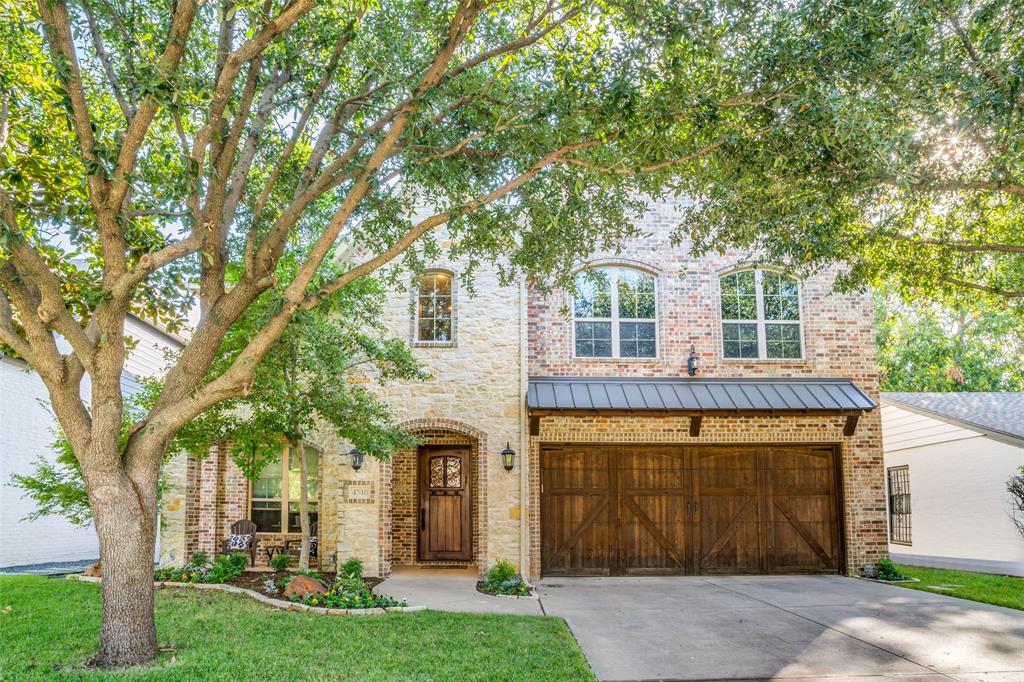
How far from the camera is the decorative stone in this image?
9.59 metres

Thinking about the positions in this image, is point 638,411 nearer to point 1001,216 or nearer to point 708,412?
point 708,412

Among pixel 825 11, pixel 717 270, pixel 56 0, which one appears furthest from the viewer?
pixel 717 270

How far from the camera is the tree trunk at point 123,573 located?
6.45m

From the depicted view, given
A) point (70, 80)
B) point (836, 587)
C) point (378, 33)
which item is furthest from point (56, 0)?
point (836, 587)

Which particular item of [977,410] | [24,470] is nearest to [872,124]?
[977,410]

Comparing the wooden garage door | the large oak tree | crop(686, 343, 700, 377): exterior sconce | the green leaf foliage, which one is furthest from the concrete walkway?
the green leaf foliage

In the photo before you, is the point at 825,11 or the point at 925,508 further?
the point at 925,508

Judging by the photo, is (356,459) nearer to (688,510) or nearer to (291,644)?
(291,644)

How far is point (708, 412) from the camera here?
12180 mm

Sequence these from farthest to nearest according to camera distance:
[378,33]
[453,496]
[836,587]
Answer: [453,496] < [836,587] < [378,33]

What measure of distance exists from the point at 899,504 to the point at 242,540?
1432cm

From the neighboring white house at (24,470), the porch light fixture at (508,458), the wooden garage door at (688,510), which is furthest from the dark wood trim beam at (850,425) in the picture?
the neighboring white house at (24,470)

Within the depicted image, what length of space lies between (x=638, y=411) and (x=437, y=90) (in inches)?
260

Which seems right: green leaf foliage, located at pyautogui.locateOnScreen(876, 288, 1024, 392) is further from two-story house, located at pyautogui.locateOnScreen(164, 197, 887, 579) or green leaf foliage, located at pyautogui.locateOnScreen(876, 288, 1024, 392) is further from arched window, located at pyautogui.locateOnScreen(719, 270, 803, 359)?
two-story house, located at pyautogui.locateOnScreen(164, 197, 887, 579)
